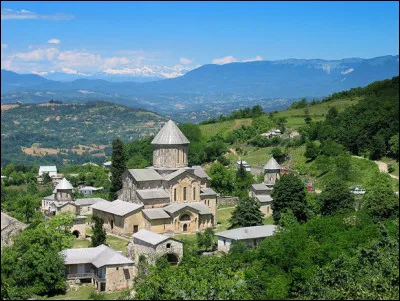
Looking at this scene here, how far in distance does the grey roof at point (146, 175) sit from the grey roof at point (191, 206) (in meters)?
2.44

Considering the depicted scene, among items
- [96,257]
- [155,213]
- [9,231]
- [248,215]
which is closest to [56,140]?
[9,231]

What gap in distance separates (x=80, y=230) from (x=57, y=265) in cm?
1028

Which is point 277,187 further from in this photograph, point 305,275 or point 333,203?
point 305,275

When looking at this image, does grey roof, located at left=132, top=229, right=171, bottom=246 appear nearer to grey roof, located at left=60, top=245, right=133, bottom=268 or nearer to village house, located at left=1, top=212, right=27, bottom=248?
grey roof, located at left=60, top=245, right=133, bottom=268

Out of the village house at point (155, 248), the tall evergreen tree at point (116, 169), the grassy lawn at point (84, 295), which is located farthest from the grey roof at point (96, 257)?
the tall evergreen tree at point (116, 169)

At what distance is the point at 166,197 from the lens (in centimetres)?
4100

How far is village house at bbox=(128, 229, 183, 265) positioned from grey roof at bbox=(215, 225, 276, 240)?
3386mm

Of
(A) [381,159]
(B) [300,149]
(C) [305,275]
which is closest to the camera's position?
(C) [305,275]

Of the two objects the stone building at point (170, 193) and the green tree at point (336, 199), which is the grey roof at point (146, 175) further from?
the green tree at point (336, 199)

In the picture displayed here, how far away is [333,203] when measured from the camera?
38500mm

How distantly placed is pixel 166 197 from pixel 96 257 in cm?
972

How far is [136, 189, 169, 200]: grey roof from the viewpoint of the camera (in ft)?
133

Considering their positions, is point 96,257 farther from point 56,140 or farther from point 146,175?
point 56,140

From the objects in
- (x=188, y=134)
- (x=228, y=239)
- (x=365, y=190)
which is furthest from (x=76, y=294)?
(x=188, y=134)
